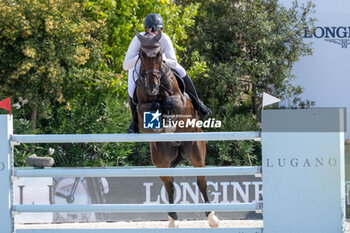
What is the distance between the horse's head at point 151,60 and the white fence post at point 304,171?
9.20 feet

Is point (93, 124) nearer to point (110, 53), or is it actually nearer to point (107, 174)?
point (110, 53)

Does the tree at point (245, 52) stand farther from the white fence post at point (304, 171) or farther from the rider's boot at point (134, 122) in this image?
the white fence post at point (304, 171)

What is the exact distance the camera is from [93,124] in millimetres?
12805

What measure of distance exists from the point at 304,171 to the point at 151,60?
10.1 feet

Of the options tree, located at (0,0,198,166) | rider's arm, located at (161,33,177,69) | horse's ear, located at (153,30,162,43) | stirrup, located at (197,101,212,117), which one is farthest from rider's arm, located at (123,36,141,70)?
tree, located at (0,0,198,166)

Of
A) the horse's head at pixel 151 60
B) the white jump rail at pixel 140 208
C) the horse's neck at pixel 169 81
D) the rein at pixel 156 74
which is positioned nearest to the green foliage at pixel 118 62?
the horse's neck at pixel 169 81

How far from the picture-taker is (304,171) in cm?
360

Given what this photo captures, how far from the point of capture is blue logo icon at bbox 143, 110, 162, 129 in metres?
6.51

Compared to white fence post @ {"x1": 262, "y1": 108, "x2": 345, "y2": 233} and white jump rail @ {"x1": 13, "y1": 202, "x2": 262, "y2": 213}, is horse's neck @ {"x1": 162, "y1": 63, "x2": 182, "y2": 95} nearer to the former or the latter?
white jump rail @ {"x1": 13, "y1": 202, "x2": 262, "y2": 213}

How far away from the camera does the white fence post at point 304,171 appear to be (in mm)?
3564

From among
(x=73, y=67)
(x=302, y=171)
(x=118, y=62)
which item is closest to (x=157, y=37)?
(x=302, y=171)

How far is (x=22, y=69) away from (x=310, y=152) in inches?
352

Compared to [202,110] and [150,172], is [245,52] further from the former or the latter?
[150,172]

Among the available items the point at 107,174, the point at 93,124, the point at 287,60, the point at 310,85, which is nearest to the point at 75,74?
the point at 93,124
